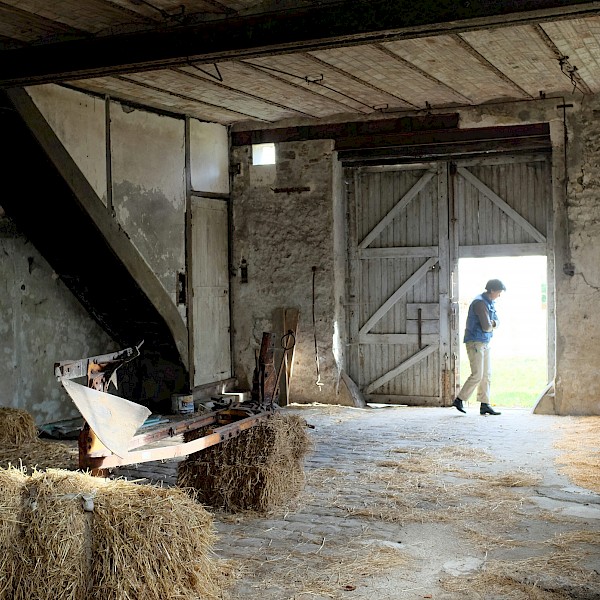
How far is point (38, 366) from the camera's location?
7.58 m

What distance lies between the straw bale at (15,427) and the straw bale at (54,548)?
352cm

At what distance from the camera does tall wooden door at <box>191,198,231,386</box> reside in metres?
9.02

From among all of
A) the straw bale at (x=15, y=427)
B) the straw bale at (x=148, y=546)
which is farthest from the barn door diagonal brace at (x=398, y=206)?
the straw bale at (x=148, y=546)

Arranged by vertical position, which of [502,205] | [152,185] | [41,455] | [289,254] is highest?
[152,185]

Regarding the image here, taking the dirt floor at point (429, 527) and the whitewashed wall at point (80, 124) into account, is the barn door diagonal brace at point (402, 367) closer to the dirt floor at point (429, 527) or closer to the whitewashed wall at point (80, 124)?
the dirt floor at point (429, 527)

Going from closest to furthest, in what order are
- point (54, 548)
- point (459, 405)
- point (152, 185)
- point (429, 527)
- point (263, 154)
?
point (54, 548)
point (429, 527)
point (152, 185)
point (459, 405)
point (263, 154)

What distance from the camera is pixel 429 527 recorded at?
4.69 m

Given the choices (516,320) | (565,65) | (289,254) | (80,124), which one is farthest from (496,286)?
(516,320)

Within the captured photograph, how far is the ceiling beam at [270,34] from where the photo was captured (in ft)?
13.2

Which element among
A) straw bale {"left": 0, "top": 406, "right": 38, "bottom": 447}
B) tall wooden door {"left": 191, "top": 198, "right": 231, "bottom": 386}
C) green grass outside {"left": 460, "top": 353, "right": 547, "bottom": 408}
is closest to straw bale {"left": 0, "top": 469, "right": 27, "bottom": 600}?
straw bale {"left": 0, "top": 406, "right": 38, "bottom": 447}

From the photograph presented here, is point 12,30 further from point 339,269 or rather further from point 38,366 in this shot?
point 339,269

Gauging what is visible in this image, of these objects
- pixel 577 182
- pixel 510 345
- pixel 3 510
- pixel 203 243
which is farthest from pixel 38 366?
pixel 510 345

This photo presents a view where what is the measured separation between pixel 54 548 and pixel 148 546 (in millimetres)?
380

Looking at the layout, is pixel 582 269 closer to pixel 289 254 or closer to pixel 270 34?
pixel 289 254
